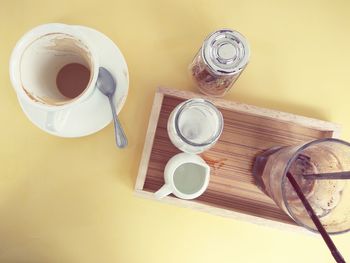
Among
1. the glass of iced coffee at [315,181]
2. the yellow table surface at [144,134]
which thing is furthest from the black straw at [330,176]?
the yellow table surface at [144,134]

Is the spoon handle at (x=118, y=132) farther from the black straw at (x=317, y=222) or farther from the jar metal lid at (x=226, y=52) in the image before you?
the black straw at (x=317, y=222)

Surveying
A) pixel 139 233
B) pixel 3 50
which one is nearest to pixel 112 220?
pixel 139 233

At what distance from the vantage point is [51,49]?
0.58m

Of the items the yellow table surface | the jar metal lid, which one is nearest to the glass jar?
the jar metal lid

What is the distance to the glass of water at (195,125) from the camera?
23.6 inches

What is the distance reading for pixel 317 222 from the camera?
0.54 metres

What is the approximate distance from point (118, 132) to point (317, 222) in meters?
0.35

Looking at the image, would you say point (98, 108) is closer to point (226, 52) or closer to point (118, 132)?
point (118, 132)

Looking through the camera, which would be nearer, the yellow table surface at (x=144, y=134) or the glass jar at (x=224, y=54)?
the glass jar at (x=224, y=54)

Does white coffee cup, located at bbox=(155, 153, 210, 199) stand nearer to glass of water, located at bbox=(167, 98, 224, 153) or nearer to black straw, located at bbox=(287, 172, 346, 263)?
glass of water, located at bbox=(167, 98, 224, 153)

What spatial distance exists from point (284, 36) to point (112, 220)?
1.61 feet

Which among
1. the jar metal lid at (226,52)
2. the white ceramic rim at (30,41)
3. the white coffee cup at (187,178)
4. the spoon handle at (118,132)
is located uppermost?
the jar metal lid at (226,52)

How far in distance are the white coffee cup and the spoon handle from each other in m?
0.10

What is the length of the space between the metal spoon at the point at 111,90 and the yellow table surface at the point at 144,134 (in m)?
0.05
